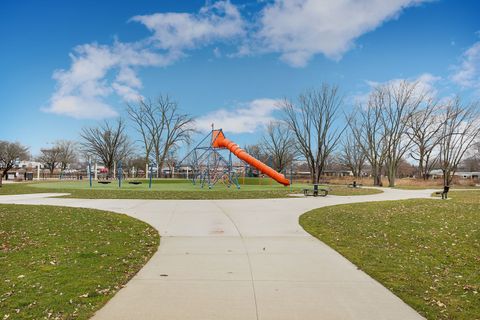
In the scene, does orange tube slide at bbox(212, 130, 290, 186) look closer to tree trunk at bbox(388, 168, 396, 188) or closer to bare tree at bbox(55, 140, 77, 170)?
tree trunk at bbox(388, 168, 396, 188)

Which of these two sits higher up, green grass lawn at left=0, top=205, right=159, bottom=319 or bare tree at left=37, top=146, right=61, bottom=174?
bare tree at left=37, top=146, right=61, bottom=174

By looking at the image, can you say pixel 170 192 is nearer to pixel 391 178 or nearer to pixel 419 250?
pixel 419 250

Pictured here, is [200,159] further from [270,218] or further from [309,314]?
[309,314]

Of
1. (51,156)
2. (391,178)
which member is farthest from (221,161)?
(51,156)

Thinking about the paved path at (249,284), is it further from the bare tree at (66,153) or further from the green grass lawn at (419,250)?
the bare tree at (66,153)

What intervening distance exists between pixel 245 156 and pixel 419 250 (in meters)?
23.4

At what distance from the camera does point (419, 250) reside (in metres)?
7.61

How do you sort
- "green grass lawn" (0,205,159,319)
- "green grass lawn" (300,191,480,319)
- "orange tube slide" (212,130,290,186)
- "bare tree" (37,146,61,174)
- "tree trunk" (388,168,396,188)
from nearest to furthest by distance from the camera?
"green grass lawn" (0,205,159,319) < "green grass lawn" (300,191,480,319) < "orange tube slide" (212,130,290,186) < "tree trunk" (388,168,396,188) < "bare tree" (37,146,61,174)

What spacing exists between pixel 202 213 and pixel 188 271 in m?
7.45

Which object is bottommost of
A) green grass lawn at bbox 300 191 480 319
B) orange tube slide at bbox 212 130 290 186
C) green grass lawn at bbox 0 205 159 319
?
green grass lawn at bbox 300 191 480 319

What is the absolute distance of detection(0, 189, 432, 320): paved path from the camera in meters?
4.12

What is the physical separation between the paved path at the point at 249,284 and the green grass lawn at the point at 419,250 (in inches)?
17.1

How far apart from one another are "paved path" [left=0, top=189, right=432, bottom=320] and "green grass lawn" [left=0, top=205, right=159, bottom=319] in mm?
330

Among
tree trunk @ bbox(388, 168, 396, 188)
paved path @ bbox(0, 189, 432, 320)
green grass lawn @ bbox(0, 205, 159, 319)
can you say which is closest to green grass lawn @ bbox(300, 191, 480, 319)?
paved path @ bbox(0, 189, 432, 320)
